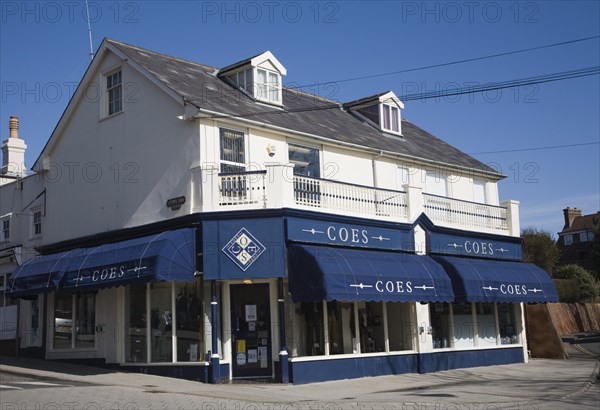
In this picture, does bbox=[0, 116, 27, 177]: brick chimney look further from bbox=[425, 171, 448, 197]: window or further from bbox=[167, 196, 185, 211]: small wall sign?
bbox=[425, 171, 448, 197]: window

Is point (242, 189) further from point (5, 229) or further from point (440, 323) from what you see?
point (5, 229)

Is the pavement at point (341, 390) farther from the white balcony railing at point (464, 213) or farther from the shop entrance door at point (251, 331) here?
the white balcony railing at point (464, 213)

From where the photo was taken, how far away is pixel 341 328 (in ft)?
69.4

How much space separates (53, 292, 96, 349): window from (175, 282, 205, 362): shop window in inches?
164

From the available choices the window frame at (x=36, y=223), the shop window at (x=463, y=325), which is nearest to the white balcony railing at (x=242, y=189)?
the shop window at (x=463, y=325)

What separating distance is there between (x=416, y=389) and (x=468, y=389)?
128 centimetres

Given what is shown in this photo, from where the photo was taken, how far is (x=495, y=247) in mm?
26484

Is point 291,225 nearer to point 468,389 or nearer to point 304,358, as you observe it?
point 304,358

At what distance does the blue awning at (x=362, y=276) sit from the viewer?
1884 cm

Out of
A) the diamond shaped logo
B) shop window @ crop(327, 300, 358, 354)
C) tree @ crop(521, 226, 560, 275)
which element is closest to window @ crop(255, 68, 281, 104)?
the diamond shaped logo

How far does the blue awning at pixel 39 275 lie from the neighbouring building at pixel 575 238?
64.7 meters

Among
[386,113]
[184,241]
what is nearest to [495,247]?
[386,113]

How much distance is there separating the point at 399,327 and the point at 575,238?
A: 62.9 m

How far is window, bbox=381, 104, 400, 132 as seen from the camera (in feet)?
94.4
